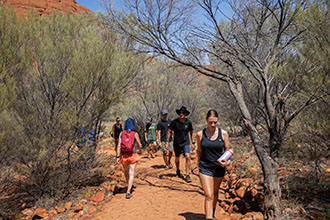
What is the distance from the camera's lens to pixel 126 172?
5250 millimetres

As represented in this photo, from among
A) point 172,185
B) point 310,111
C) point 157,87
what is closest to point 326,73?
point 310,111

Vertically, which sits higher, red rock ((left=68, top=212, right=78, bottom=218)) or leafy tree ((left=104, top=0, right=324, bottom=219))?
leafy tree ((left=104, top=0, right=324, bottom=219))

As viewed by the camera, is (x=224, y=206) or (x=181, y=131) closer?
(x=224, y=206)

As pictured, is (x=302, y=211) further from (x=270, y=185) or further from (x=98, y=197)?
(x=98, y=197)

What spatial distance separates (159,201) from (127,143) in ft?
4.75

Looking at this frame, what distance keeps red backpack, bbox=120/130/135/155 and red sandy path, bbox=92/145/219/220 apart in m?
1.11

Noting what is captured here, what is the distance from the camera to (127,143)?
4918 millimetres

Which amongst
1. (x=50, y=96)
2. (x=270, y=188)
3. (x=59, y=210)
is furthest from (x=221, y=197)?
(x=50, y=96)

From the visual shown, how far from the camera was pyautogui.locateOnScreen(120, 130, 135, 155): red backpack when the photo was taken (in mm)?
4911

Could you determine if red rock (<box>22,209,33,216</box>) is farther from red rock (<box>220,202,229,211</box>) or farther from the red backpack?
red rock (<box>220,202,229,211</box>)

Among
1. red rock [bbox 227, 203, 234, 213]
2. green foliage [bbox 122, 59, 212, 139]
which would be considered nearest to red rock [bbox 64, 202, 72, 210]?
red rock [bbox 227, 203, 234, 213]

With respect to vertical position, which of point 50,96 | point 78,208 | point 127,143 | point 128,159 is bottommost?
point 78,208

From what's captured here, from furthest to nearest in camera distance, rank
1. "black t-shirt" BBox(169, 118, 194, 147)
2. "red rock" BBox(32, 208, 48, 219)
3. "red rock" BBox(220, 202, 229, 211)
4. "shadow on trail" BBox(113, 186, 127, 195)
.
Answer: "black t-shirt" BBox(169, 118, 194, 147)
"shadow on trail" BBox(113, 186, 127, 195)
"red rock" BBox(32, 208, 48, 219)
"red rock" BBox(220, 202, 229, 211)

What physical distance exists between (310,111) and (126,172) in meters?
4.32
